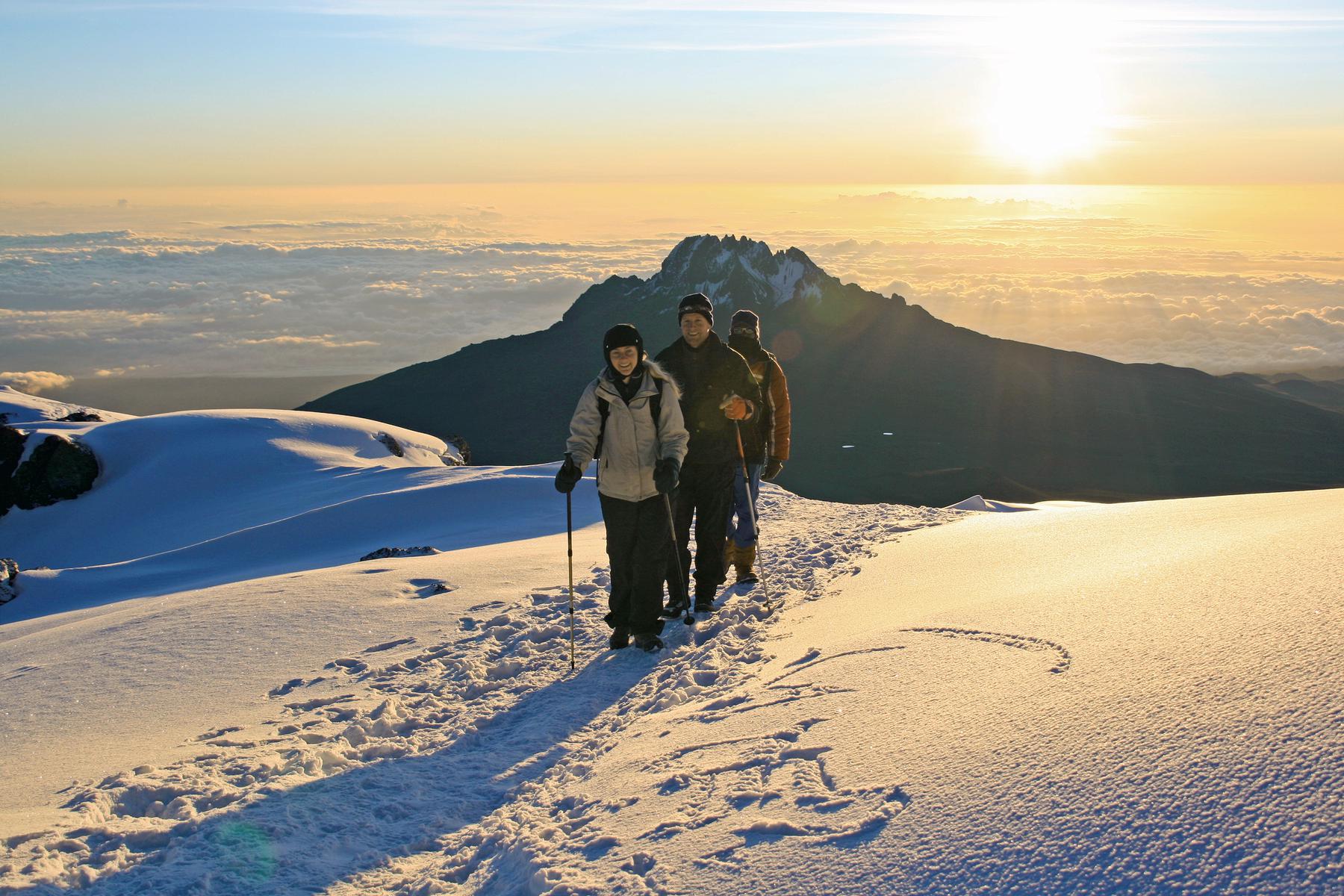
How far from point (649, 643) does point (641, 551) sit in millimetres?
593

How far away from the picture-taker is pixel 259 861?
11.6ft

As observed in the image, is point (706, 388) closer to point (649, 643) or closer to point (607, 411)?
point (607, 411)

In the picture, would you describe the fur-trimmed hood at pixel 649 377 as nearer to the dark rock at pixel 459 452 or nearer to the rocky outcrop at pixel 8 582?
the rocky outcrop at pixel 8 582

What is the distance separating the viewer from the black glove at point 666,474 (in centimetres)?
609

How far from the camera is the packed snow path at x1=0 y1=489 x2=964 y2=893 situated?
3355 mm

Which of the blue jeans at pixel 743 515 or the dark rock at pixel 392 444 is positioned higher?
the blue jeans at pixel 743 515

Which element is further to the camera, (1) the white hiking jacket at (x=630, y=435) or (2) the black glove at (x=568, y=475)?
(1) the white hiking jacket at (x=630, y=435)

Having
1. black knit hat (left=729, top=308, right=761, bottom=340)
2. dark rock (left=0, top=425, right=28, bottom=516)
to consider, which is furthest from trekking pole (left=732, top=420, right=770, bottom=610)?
dark rock (left=0, top=425, right=28, bottom=516)

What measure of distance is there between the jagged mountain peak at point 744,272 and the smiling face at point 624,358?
10899 cm

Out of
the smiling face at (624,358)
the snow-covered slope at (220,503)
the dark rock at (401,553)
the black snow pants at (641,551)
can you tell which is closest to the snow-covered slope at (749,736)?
the black snow pants at (641,551)

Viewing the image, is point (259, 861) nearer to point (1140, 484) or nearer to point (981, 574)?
point (981, 574)

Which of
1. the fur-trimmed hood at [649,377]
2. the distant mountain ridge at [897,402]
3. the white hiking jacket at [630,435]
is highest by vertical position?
the fur-trimmed hood at [649,377]

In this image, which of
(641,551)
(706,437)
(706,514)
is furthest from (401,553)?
(641,551)

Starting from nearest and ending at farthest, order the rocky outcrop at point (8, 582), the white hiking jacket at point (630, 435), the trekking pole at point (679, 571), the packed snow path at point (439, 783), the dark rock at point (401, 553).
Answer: the packed snow path at point (439, 783) < the white hiking jacket at point (630, 435) < the trekking pole at point (679, 571) < the dark rock at point (401, 553) < the rocky outcrop at point (8, 582)
